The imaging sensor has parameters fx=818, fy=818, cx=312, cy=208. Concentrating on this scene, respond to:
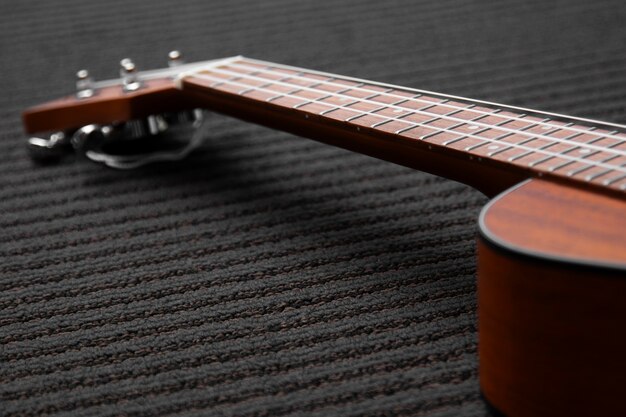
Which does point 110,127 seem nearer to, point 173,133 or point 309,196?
point 173,133

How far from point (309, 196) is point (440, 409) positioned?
0.40 m

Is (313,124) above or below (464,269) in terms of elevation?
above

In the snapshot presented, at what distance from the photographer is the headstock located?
3.54ft

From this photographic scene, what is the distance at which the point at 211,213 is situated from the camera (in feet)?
3.19

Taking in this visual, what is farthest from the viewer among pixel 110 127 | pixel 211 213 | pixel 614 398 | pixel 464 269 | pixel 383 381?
pixel 110 127

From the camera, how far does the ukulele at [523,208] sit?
1.77 feet

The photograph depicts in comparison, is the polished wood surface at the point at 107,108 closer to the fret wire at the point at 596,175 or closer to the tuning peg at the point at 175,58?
the tuning peg at the point at 175,58

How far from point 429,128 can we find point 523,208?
18 cm

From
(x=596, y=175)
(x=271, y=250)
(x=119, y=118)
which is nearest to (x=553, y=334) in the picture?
(x=596, y=175)

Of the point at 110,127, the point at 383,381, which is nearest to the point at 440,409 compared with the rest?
the point at 383,381

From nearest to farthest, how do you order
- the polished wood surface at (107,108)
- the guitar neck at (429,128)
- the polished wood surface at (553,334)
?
the polished wood surface at (553,334), the guitar neck at (429,128), the polished wood surface at (107,108)

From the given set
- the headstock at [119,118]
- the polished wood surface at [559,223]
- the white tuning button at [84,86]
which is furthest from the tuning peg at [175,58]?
the polished wood surface at [559,223]

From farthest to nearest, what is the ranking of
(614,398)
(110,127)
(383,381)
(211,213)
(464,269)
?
(110,127) → (211,213) → (464,269) → (383,381) → (614,398)

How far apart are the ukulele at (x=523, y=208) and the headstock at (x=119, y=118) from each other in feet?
0.40
